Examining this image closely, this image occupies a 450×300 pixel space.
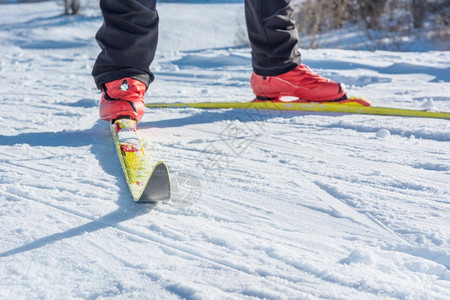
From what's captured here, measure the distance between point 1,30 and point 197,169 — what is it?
26.3ft

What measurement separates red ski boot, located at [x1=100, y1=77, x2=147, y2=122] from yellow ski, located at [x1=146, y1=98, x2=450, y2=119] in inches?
19.4

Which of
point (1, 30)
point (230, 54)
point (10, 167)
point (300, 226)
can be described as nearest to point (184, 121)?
point (10, 167)

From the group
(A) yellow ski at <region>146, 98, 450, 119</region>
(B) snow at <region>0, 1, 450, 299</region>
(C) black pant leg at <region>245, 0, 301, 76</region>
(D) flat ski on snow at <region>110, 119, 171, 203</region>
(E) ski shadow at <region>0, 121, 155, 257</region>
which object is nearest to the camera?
(B) snow at <region>0, 1, 450, 299</region>

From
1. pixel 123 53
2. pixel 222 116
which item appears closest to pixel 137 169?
pixel 123 53

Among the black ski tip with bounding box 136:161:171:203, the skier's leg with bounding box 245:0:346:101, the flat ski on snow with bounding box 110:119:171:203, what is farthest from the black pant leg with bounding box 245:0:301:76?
the black ski tip with bounding box 136:161:171:203

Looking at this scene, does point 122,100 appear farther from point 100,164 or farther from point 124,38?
point 100,164

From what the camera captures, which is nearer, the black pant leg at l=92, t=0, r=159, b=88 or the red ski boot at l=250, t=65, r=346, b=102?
the black pant leg at l=92, t=0, r=159, b=88

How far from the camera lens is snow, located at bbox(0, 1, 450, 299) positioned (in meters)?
0.85

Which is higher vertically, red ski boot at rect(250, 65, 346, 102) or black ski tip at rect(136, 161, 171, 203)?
black ski tip at rect(136, 161, 171, 203)

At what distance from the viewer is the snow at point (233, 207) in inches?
33.5

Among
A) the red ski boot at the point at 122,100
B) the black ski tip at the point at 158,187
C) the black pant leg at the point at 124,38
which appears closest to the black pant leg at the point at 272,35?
the black pant leg at the point at 124,38

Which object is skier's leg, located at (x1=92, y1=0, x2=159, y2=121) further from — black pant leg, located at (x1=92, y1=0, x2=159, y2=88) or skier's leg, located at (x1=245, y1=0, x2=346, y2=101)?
skier's leg, located at (x1=245, y1=0, x2=346, y2=101)

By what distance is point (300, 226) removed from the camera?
42.4 inches

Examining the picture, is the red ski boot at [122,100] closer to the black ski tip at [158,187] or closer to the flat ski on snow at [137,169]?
the flat ski on snow at [137,169]
